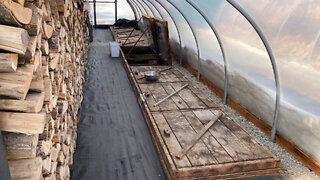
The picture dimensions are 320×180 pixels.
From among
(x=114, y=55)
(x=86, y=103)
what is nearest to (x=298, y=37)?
(x=86, y=103)

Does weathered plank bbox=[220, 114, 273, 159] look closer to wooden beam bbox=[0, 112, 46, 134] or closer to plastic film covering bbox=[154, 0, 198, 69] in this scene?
wooden beam bbox=[0, 112, 46, 134]

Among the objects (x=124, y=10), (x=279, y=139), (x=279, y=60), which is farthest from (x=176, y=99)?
(x=124, y=10)

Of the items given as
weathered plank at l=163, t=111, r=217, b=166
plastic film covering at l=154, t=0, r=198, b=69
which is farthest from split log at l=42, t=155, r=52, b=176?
plastic film covering at l=154, t=0, r=198, b=69

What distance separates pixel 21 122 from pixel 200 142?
302 cm

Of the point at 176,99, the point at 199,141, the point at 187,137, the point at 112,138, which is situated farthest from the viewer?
the point at 176,99

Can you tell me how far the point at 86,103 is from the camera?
5.75 metres

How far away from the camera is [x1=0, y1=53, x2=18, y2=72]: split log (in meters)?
1.40

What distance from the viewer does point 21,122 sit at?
1.59 meters

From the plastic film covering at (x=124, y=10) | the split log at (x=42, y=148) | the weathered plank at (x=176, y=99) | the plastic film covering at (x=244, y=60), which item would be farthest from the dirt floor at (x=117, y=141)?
the plastic film covering at (x=124, y=10)

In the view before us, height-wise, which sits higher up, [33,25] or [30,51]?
[33,25]

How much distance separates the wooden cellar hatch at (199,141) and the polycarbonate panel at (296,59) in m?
0.59

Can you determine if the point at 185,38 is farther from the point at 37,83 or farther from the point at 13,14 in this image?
the point at 13,14

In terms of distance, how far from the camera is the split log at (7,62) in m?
1.40

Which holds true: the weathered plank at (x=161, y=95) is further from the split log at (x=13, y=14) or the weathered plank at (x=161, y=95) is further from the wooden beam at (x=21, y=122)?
the split log at (x=13, y=14)
